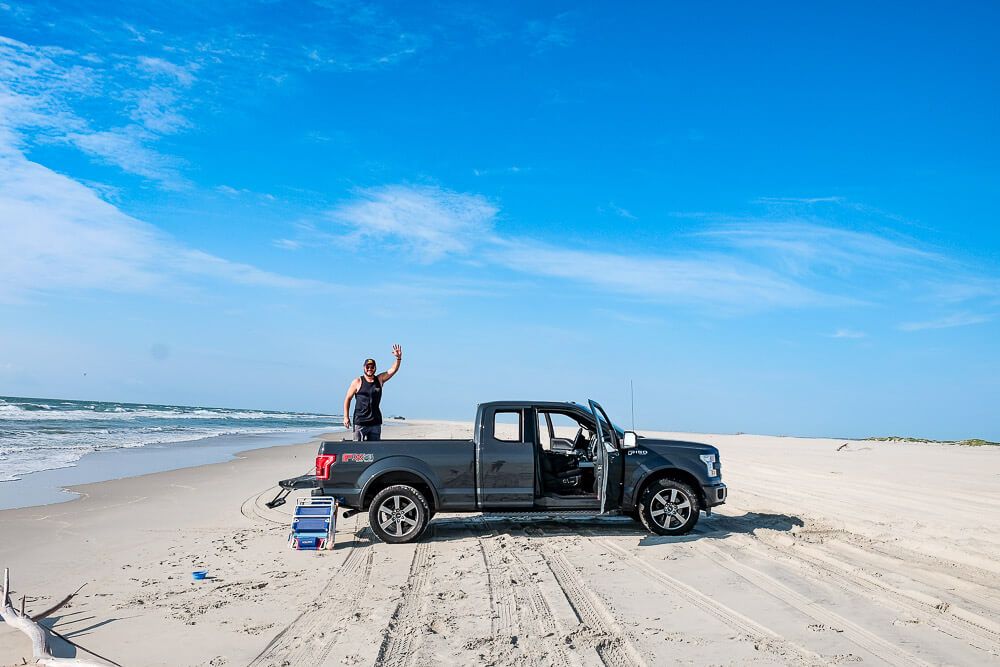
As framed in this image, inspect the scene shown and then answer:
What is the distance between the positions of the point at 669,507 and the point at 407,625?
4633 millimetres

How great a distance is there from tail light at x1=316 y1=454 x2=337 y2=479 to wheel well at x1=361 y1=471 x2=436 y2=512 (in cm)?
51

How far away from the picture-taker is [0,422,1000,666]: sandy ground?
4.70 meters

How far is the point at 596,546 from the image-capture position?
8219 mm

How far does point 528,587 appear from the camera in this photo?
20.6ft

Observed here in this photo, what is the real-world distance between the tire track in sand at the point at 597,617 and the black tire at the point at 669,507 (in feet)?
5.44

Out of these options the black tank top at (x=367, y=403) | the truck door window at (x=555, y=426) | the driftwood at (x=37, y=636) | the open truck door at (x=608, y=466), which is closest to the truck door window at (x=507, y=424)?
the truck door window at (x=555, y=426)

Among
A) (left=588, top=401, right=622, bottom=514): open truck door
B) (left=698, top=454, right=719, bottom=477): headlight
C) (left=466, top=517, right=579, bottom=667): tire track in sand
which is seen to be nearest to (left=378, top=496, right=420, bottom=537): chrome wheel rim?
(left=466, top=517, right=579, bottom=667): tire track in sand

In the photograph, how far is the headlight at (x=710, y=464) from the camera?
902 cm

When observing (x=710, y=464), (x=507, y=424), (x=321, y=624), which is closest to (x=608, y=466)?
(x=507, y=424)

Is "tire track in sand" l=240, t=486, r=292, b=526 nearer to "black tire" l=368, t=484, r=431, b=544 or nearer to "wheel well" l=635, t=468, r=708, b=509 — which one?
"black tire" l=368, t=484, r=431, b=544

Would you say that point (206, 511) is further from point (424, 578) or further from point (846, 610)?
point (846, 610)

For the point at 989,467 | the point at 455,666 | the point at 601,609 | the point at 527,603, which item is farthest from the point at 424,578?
the point at 989,467

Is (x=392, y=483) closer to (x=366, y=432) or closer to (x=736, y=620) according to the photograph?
(x=366, y=432)

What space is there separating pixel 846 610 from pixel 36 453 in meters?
21.1
